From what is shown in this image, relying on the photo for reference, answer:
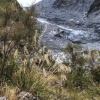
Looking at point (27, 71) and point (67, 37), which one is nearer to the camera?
point (27, 71)

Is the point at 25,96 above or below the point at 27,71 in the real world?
below

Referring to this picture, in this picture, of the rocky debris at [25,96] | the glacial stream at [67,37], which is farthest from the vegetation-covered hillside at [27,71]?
the glacial stream at [67,37]

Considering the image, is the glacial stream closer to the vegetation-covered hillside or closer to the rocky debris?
the vegetation-covered hillside

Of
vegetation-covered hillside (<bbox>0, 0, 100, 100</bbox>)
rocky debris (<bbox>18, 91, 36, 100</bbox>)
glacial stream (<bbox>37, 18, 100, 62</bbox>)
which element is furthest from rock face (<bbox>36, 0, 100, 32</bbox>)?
rocky debris (<bbox>18, 91, 36, 100</bbox>)

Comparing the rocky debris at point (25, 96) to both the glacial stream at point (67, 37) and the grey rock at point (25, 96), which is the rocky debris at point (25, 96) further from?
the glacial stream at point (67, 37)

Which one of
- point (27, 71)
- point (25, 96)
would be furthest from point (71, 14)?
point (25, 96)

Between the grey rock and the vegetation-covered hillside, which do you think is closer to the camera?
the grey rock

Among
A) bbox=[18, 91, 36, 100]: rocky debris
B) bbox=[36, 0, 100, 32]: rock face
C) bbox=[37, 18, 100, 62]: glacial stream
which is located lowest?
bbox=[18, 91, 36, 100]: rocky debris

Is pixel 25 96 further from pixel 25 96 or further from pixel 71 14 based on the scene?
pixel 71 14

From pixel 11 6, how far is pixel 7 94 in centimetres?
378

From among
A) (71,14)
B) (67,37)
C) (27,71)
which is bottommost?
(27,71)

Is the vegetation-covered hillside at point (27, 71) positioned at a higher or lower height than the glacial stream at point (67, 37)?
lower

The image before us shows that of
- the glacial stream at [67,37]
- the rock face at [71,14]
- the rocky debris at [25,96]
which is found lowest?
the rocky debris at [25,96]

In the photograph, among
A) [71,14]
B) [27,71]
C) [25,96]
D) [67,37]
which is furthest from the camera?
[71,14]
